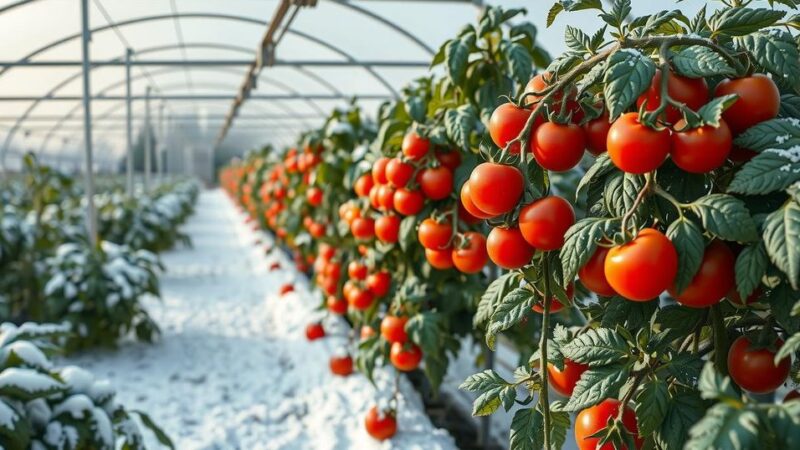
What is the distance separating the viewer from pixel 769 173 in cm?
76

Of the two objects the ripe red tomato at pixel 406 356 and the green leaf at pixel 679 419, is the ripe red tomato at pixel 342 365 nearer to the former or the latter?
the ripe red tomato at pixel 406 356

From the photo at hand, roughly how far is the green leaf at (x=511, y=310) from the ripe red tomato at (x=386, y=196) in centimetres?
107

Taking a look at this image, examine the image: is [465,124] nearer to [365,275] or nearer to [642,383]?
[642,383]

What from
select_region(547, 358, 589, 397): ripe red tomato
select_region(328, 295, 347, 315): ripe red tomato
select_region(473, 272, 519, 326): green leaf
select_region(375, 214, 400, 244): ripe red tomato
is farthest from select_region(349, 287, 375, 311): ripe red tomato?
select_region(547, 358, 589, 397): ripe red tomato

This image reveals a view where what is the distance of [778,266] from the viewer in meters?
0.71

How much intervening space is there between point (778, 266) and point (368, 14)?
17.1 ft

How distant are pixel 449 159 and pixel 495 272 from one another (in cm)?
81

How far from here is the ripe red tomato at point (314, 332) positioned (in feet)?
13.2

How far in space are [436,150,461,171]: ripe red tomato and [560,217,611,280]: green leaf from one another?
3.73 feet

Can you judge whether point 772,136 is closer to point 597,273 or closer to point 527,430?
point 597,273

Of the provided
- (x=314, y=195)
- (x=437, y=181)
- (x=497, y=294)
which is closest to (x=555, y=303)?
(x=497, y=294)

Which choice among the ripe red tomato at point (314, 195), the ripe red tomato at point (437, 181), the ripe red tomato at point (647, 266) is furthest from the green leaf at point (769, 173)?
the ripe red tomato at point (314, 195)

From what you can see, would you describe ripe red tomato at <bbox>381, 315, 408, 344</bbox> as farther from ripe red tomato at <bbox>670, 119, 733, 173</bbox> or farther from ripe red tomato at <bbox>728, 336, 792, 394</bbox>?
ripe red tomato at <bbox>670, 119, 733, 173</bbox>

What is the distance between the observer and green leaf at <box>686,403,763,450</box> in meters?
0.61
